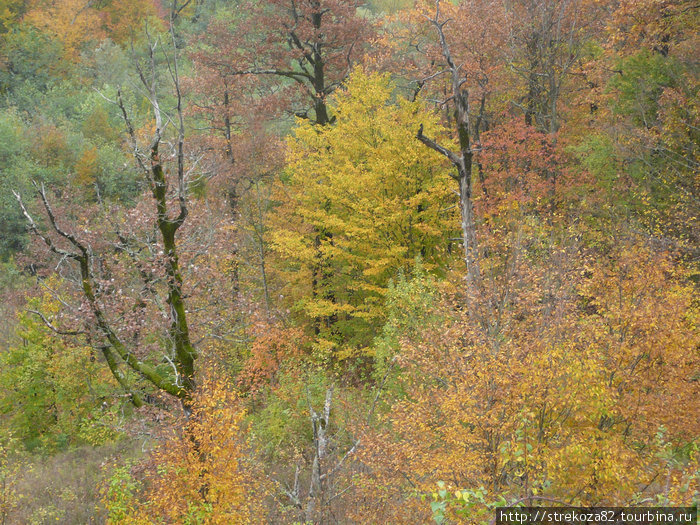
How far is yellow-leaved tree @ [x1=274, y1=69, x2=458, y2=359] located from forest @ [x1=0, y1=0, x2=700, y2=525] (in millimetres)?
153

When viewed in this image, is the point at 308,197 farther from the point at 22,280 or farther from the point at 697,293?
the point at 22,280

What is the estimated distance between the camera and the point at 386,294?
61.3 ft

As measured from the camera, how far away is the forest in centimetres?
1008

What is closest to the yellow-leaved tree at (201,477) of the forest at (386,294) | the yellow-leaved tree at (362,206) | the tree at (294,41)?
the forest at (386,294)

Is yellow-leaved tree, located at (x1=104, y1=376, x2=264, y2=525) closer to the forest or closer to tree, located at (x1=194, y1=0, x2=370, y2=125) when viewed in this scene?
the forest

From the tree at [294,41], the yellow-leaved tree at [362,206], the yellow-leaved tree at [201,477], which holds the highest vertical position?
the tree at [294,41]

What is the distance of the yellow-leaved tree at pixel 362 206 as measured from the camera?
20.6 m

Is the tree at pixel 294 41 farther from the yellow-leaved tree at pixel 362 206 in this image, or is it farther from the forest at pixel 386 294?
the yellow-leaved tree at pixel 362 206

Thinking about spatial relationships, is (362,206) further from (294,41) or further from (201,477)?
(201,477)

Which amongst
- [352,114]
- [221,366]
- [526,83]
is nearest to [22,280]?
[221,366]

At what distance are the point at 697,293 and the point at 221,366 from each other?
17014 mm

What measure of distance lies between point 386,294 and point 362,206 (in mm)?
4009

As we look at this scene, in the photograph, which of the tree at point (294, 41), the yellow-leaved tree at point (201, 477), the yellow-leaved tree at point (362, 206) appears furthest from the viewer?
the tree at point (294, 41)

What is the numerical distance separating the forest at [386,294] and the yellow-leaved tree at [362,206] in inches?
6.0
